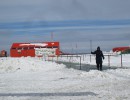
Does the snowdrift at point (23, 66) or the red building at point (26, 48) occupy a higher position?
the red building at point (26, 48)

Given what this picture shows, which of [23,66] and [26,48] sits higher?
[26,48]

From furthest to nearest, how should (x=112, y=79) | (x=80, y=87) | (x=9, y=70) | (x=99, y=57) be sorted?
(x=9, y=70) < (x=99, y=57) < (x=112, y=79) < (x=80, y=87)

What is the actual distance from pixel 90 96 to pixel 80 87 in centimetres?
312

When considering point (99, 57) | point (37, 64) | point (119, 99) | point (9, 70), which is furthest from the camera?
point (37, 64)

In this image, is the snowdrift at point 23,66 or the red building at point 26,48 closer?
the snowdrift at point 23,66

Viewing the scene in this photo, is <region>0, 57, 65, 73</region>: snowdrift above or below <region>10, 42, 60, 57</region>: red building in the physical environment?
below

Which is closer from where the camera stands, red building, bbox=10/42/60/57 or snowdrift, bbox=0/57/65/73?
snowdrift, bbox=0/57/65/73

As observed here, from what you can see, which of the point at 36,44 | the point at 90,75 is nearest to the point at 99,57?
the point at 90,75

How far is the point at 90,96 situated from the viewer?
13391 mm

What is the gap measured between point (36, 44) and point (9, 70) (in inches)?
1808

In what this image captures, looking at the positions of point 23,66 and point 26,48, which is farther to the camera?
point 26,48

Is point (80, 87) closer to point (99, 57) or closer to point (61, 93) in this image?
point (61, 93)

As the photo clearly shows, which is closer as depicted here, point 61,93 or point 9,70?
point 61,93

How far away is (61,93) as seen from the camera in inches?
569
